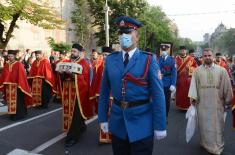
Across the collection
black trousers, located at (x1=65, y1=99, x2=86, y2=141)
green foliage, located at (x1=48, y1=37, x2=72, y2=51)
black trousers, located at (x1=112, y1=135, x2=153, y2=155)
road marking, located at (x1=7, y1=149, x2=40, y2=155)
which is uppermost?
green foliage, located at (x1=48, y1=37, x2=72, y2=51)

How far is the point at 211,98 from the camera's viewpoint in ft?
21.7

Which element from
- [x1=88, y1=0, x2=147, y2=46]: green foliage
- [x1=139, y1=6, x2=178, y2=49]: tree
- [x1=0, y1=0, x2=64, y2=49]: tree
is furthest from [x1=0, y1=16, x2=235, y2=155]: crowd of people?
[x1=139, y1=6, x2=178, y2=49]: tree

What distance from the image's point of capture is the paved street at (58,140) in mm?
6805

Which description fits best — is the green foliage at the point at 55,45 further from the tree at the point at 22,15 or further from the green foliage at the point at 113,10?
the green foliage at the point at 113,10

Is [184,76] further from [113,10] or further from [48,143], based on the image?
[113,10]

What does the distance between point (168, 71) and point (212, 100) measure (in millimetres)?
3070

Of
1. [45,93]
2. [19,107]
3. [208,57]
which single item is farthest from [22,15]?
Answer: [208,57]

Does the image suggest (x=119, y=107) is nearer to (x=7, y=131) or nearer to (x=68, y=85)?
(x=68, y=85)

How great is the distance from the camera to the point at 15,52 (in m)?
10.1

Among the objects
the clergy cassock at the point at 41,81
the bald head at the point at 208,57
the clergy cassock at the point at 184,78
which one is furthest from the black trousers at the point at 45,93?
the bald head at the point at 208,57

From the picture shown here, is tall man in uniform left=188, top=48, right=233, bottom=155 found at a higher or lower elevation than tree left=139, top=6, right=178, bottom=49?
lower

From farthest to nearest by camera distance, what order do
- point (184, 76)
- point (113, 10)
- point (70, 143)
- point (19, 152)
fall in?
point (113, 10) < point (184, 76) < point (70, 143) < point (19, 152)

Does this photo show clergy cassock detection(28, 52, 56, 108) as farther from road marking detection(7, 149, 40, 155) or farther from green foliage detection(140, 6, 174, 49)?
green foliage detection(140, 6, 174, 49)

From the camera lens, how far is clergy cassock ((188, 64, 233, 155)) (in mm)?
6535
